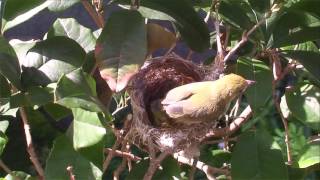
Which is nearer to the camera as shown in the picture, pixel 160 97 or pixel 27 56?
pixel 27 56

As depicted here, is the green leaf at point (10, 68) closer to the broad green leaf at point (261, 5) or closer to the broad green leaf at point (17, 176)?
the broad green leaf at point (17, 176)

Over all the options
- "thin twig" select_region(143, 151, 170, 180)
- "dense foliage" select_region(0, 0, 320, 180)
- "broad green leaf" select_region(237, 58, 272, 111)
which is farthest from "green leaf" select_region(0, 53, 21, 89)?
"broad green leaf" select_region(237, 58, 272, 111)

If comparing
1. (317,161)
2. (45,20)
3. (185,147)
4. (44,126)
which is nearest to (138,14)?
(185,147)

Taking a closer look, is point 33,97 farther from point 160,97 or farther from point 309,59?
point 309,59

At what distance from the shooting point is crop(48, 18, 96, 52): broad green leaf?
0.93m

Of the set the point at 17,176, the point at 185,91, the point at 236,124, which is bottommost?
the point at 17,176

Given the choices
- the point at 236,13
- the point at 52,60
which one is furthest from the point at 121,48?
the point at 236,13

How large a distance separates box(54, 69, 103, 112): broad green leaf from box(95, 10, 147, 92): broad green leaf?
0.10ft

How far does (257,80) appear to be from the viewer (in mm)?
832

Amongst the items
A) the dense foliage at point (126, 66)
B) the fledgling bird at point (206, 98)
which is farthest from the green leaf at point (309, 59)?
the fledgling bird at point (206, 98)

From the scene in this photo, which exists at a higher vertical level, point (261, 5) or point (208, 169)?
point (261, 5)

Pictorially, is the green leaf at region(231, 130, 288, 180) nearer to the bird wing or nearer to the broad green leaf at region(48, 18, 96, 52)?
the bird wing

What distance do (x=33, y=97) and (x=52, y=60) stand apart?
0.07 metres

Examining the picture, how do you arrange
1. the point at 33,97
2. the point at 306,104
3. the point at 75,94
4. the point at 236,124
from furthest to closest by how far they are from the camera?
the point at 236,124 < the point at 306,104 < the point at 33,97 < the point at 75,94
